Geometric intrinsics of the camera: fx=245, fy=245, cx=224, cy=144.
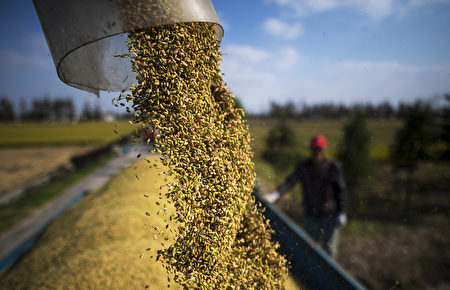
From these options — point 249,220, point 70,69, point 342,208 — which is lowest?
point 342,208

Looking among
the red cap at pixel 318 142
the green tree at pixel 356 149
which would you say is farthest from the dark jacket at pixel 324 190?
the green tree at pixel 356 149

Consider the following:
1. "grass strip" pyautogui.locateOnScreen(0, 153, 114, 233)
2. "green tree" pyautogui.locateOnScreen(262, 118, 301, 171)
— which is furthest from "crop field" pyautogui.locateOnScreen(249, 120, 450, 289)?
"grass strip" pyautogui.locateOnScreen(0, 153, 114, 233)

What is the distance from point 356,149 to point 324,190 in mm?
4209

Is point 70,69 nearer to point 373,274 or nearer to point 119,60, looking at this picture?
point 119,60

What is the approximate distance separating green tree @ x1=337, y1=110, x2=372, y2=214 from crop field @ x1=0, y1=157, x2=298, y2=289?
16.6 ft

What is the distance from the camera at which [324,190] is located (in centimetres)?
281

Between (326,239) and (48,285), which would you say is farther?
(326,239)

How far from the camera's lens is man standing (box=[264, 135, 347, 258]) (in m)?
2.61

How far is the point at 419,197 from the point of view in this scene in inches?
315

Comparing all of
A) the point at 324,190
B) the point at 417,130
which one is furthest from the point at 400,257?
the point at 324,190

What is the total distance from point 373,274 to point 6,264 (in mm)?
5067

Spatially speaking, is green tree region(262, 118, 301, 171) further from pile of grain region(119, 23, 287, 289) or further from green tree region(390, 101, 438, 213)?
pile of grain region(119, 23, 287, 289)

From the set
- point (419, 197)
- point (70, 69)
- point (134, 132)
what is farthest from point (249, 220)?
point (419, 197)

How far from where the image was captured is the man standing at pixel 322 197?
103 inches
